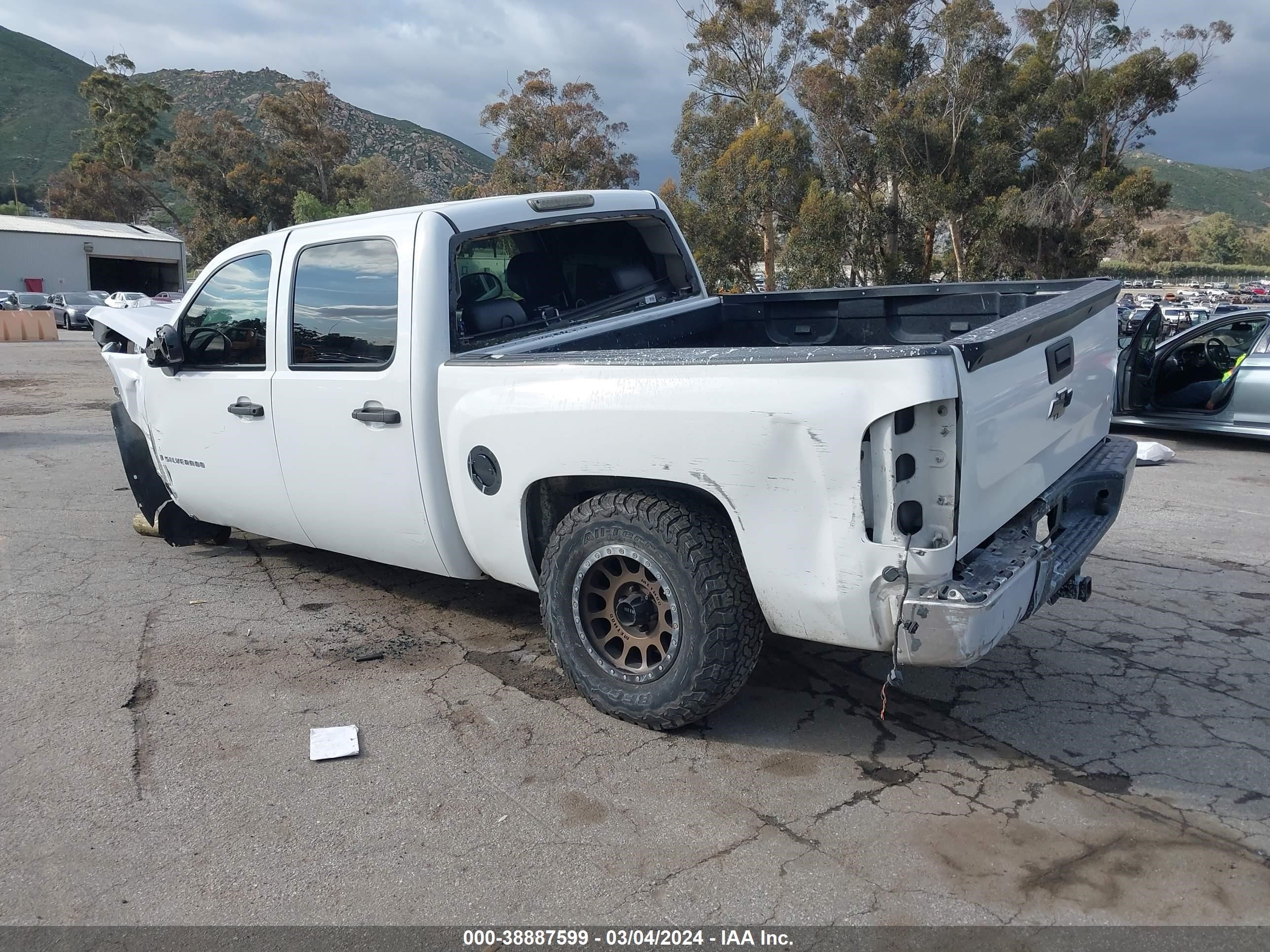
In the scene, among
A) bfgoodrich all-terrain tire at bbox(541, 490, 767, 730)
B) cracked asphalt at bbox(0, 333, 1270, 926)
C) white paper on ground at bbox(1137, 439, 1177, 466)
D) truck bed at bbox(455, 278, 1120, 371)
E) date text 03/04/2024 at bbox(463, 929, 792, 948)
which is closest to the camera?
date text 03/04/2024 at bbox(463, 929, 792, 948)

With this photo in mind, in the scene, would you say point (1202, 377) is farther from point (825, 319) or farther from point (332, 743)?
point (332, 743)

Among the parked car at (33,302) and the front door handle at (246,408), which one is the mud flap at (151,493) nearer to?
the front door handle at (246,408)

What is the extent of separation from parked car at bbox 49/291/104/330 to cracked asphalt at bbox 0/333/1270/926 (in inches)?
1426

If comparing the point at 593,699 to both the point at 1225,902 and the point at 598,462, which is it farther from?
the point at 1225,902

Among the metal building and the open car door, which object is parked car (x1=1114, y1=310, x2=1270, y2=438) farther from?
the metal building

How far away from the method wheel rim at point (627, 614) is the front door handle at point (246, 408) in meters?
2.09

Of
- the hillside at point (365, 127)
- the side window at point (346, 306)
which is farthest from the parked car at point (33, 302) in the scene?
the hillside at point (365, 127)

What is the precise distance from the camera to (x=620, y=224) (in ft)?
17.9

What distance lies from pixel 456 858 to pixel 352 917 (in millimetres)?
370

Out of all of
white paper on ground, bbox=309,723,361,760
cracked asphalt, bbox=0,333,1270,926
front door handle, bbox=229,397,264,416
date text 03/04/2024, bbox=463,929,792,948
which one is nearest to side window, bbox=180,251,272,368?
front door handle, bbox=229,397,264,416

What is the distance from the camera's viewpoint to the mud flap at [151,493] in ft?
20.1

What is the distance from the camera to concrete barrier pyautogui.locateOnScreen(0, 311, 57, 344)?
101ft

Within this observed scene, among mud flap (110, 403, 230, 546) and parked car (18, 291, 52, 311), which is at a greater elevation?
parked car (18, 291, 52, 311)

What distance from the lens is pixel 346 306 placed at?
4555mm
